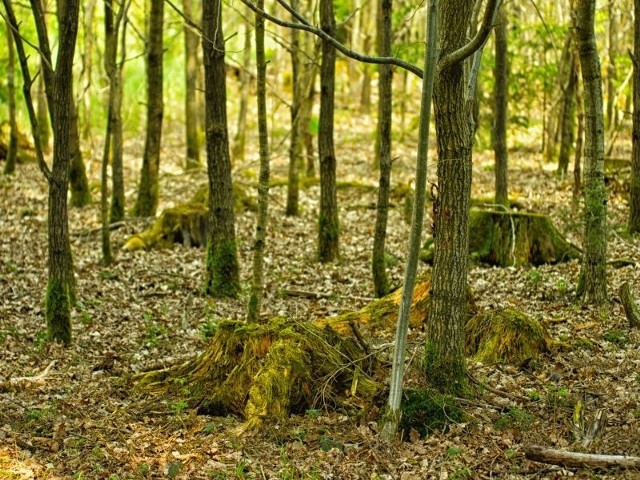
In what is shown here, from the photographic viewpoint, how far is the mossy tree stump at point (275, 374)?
23.0 feet

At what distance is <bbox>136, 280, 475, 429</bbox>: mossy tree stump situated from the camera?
7000mm

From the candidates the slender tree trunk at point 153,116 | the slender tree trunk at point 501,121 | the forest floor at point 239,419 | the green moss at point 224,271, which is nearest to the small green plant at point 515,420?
the forest floor at point 239,419

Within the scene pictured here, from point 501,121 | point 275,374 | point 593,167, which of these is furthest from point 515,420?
point 501,121

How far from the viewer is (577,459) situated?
5715 millimetres

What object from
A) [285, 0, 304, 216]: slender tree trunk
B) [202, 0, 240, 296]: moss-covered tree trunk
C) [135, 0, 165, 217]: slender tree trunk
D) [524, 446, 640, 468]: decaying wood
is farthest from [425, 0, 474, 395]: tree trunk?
[135, 0, 165, 217]: slender tree trunk

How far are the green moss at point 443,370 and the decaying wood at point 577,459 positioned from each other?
3.61 ft

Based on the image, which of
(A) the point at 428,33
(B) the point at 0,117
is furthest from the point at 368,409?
(B) the point at 0,117

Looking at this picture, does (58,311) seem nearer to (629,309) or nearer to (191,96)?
(629,309)

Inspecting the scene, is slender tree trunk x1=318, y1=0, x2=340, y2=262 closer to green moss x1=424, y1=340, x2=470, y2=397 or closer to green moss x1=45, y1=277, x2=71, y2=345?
Answer: green moss x1=45, y1=277, x2=71, y2=345

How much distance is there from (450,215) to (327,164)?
23.7 feet

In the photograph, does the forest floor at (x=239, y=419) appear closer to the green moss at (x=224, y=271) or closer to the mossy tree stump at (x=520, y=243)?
the green moss at (x=224, y=271)

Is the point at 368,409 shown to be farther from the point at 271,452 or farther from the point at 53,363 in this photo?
the point at 53,363

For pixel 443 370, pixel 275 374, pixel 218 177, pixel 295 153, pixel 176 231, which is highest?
pixel 295 153

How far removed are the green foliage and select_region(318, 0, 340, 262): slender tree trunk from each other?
7.18 m
